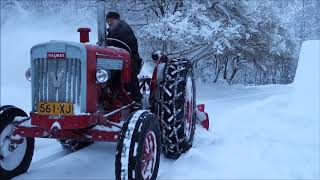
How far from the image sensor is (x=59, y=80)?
4090 millimetres

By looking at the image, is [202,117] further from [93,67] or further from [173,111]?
[93,67]

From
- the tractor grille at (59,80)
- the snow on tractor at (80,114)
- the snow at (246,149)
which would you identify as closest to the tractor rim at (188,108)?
the snow at (246,149)

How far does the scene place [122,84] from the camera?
4.91 m

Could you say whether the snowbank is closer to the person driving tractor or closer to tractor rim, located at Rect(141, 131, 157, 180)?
the person driving tractor

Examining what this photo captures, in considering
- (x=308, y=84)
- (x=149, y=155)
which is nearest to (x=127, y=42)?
(x=149, y=155)

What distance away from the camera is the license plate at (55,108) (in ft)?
13.3

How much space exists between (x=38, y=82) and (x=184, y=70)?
1.91 m

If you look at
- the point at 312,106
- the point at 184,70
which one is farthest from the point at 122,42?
the point at 312,106

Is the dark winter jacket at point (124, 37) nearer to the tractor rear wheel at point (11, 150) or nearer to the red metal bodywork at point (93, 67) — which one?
the red metal bodywork at point (93, 67)

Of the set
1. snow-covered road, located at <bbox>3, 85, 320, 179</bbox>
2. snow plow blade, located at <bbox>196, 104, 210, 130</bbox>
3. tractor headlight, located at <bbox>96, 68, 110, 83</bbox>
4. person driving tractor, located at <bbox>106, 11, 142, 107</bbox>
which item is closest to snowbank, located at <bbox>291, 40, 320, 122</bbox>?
snow-covered road, located at <bbox>3, 85, 320, 179</bbox>

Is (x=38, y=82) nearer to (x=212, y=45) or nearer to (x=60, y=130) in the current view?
(x=60, y=130)

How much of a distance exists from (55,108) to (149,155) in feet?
3.10

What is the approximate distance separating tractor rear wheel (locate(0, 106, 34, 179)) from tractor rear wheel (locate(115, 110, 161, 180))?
1308mm

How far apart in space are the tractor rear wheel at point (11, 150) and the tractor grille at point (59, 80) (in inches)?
21.6
